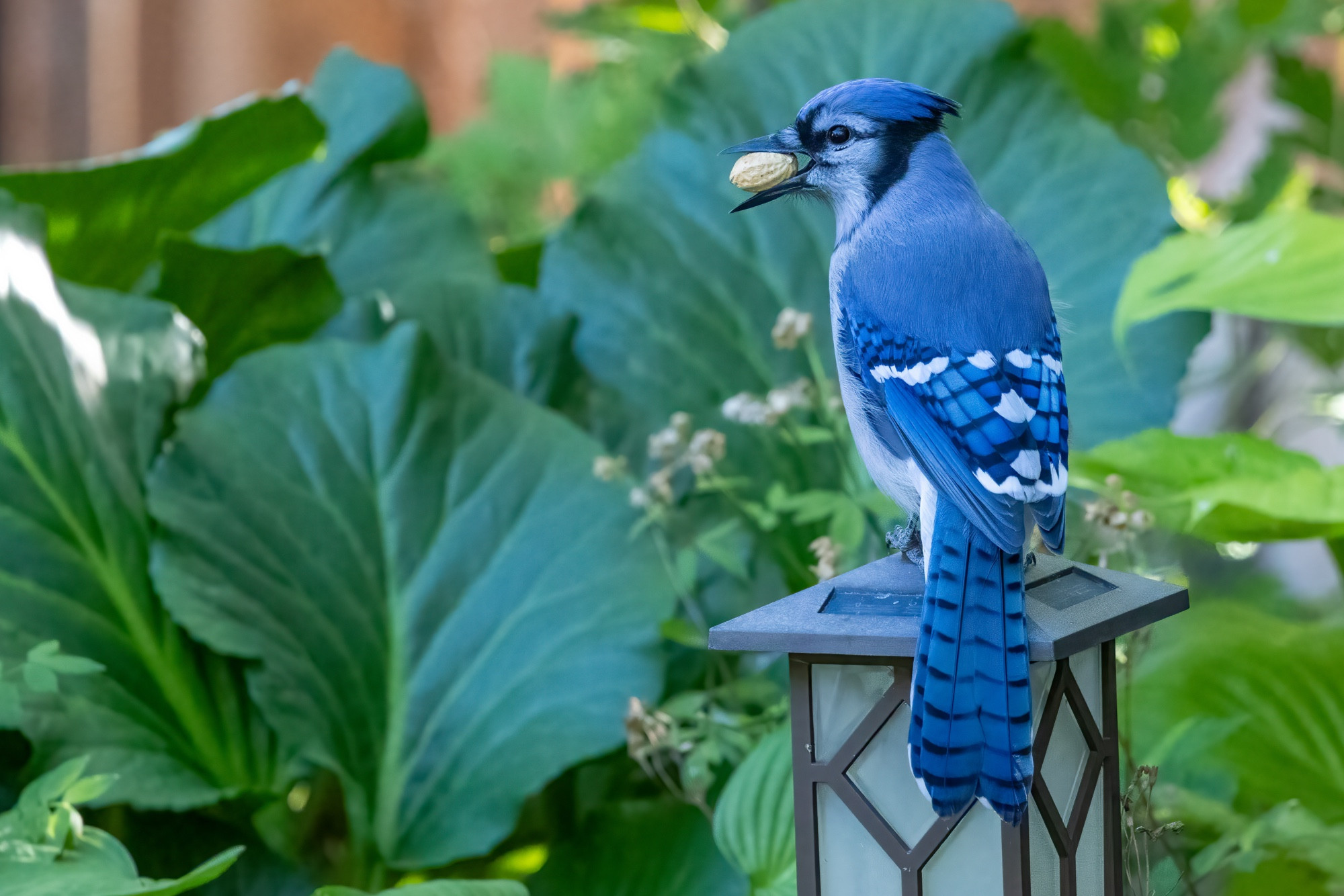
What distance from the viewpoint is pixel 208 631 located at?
0.84 meters

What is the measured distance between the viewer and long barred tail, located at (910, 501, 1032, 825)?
1.55 ft

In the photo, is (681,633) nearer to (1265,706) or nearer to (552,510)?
(552,510)

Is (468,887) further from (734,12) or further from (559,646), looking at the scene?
(734,12)

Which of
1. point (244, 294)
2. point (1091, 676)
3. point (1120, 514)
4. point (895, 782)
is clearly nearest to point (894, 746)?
point (895, 782)

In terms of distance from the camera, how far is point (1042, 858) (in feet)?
1.82

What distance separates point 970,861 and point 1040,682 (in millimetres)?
89

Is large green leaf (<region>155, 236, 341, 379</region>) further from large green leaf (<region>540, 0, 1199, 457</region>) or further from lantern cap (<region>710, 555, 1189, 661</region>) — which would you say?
lantern cap (<region>710, 555, 1189, 661</region>)

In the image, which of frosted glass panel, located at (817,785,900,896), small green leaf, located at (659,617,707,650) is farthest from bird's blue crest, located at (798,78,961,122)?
small green leaf, located at (659,617,707,650)

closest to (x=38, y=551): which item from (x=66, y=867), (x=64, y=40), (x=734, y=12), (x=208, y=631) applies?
(x=208, y=631)

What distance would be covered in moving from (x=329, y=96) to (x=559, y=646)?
767mm

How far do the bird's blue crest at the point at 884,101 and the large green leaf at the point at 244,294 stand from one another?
0.58 m

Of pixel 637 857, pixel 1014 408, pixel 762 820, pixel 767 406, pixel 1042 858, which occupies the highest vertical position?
pixel 1014 408

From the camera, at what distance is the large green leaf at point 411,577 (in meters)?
0.87

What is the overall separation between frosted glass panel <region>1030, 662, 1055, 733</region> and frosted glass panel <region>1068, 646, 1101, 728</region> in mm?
33
